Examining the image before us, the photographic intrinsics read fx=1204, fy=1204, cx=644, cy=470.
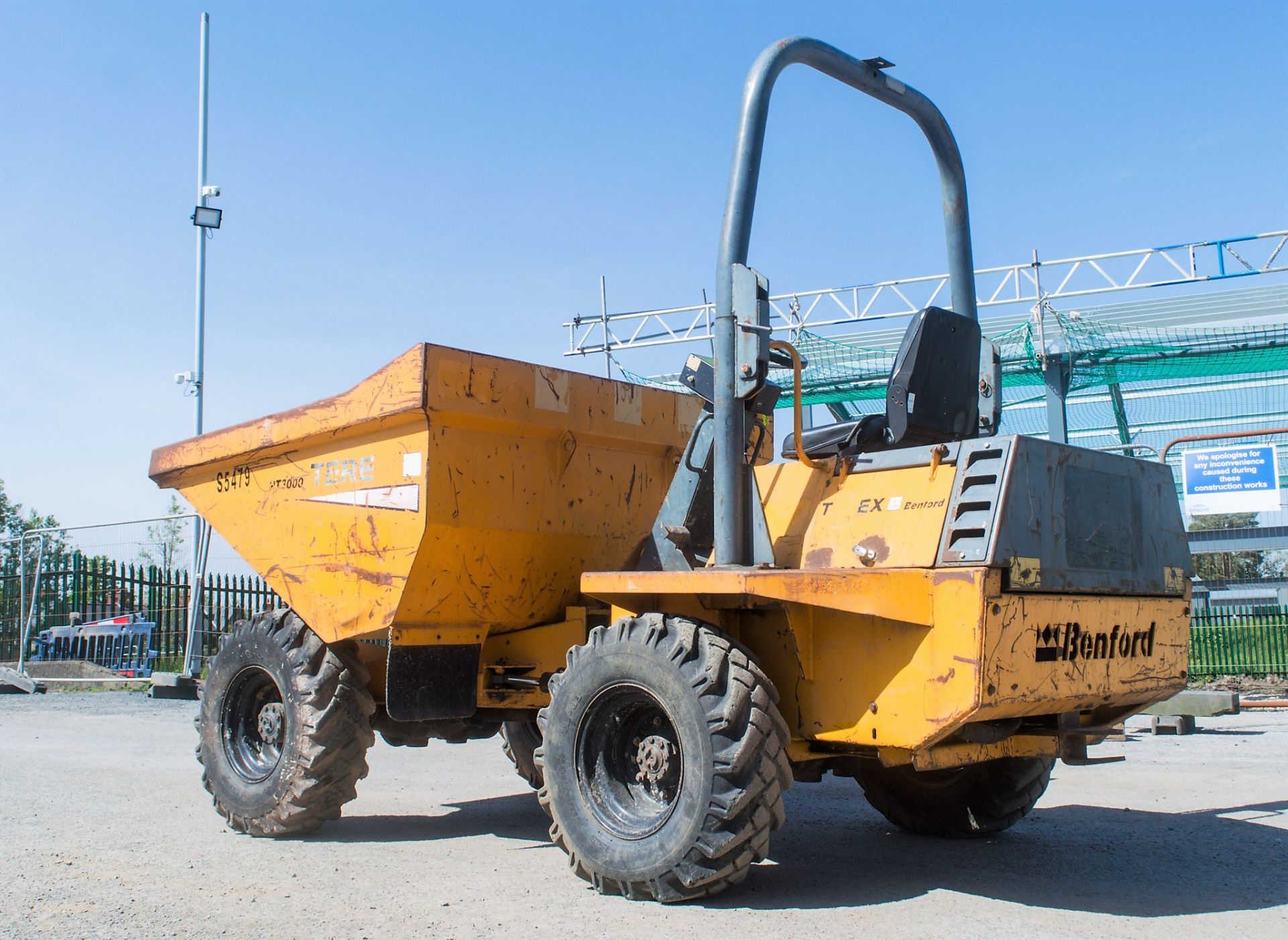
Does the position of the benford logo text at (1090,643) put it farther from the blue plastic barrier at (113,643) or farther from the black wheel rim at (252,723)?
the blue plastic barrier at (113,643)

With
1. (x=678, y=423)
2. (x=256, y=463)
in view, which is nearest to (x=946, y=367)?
(x=678, y=423)

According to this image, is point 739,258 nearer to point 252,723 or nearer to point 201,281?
point 252,723

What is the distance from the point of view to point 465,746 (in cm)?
1136

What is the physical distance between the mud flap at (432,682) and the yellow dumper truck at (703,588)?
2cm

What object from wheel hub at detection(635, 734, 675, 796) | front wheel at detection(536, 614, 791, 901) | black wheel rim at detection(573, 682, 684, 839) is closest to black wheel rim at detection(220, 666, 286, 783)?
front wheel at detection(536, 614, 791, 901)

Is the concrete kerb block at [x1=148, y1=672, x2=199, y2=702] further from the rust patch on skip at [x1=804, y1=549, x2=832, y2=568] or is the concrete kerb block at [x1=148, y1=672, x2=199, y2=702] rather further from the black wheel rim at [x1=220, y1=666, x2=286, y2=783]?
the rust patch on skip at [x1=804, y1=549, x2=832, y2=568]

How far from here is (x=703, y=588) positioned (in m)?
4.85

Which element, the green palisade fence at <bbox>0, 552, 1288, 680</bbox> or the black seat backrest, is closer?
the black seat backrest

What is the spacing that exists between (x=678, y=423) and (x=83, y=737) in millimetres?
7621

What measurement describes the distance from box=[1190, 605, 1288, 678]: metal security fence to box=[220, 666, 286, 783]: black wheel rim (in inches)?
483

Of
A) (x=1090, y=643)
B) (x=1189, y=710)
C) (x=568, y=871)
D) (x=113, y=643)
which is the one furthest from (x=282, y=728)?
(x=113, y=643)

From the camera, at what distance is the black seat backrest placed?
5062mm

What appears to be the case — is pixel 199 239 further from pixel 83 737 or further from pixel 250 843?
pixel 250 843

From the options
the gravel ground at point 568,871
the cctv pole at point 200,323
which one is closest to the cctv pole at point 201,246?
the cctv pole at point 200,323
